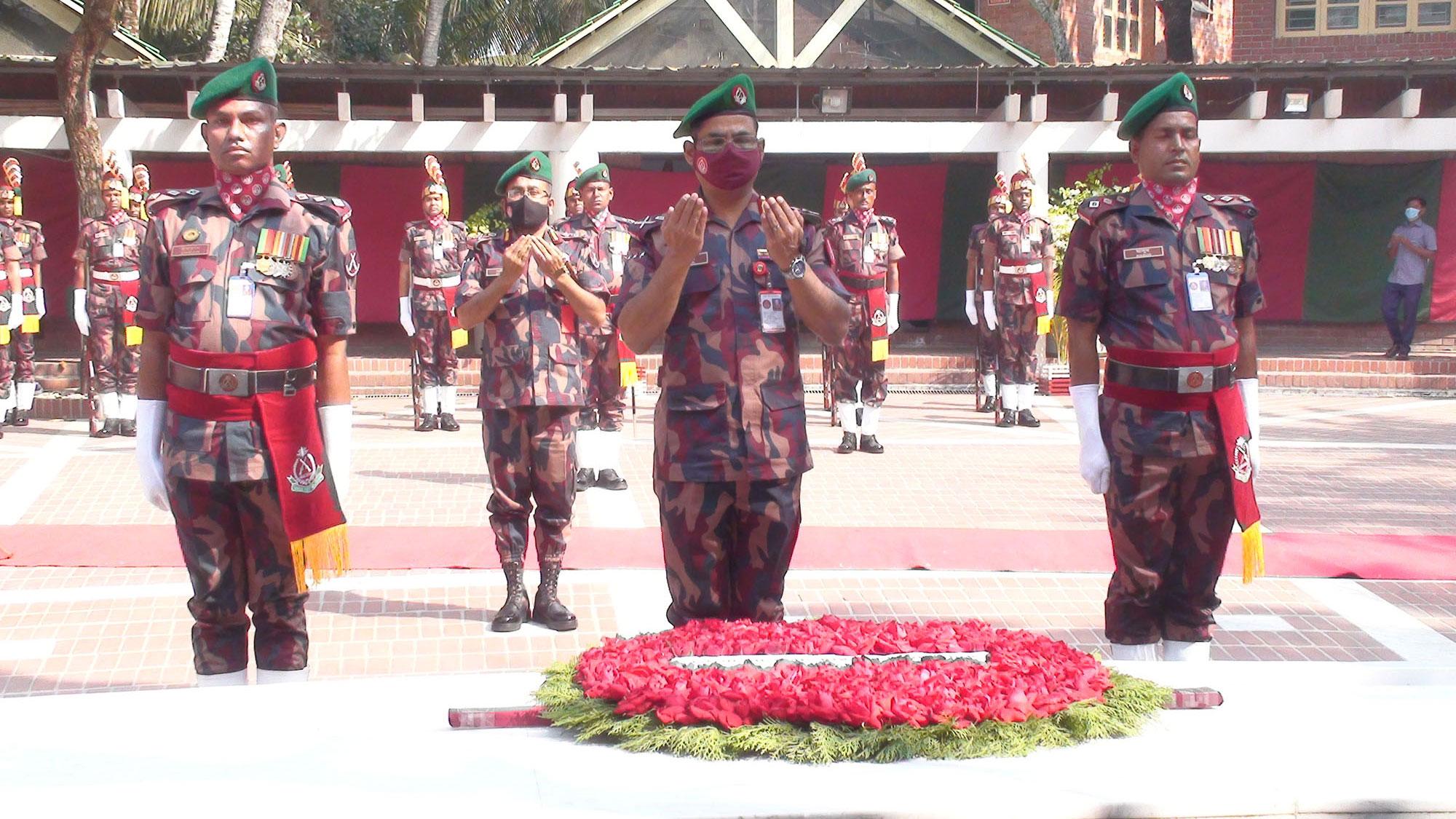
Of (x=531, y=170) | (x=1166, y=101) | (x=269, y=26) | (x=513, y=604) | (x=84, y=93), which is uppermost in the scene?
(x=269, y=26)

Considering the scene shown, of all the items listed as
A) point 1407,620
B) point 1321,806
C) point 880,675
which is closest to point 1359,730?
point 1321,806

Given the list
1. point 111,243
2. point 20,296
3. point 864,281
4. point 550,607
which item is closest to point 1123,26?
point 864,281

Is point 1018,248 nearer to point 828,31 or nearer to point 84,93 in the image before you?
point 828,31

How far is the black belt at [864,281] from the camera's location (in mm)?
11352

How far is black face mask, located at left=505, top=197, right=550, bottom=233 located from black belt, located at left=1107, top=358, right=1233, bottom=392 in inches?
103

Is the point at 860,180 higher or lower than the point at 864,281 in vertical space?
higher

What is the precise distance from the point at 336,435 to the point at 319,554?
38 cm

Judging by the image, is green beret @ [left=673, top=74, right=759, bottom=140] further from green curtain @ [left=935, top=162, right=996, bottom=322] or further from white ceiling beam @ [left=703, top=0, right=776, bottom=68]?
green curtain @ [left=935, top=162, right=996, bottom=322]

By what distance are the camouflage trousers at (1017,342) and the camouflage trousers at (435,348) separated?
196 inches

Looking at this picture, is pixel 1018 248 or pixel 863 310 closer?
pixel 863 310

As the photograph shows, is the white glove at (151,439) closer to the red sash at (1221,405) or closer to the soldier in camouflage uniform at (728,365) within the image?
the soldier in camouflage uniform at (728,365)

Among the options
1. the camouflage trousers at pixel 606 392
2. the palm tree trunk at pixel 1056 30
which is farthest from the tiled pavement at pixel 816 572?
the palm tree trunk at pixel 1056 30

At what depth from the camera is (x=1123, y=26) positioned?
1060 inches

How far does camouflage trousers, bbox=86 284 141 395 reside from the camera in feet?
40.4
